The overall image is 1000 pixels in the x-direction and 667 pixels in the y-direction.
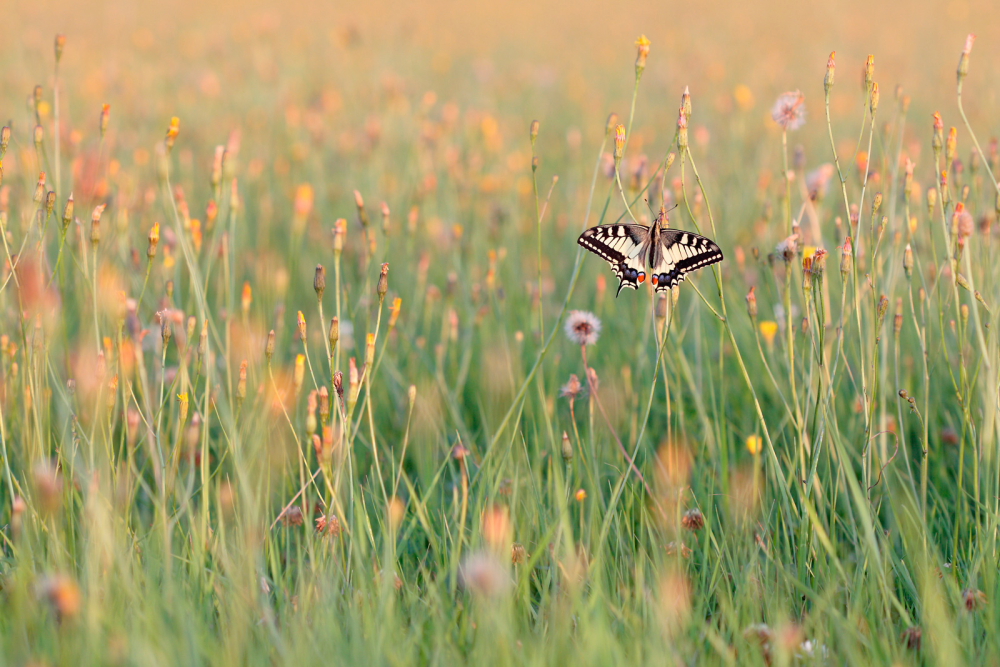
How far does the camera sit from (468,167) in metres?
4.09

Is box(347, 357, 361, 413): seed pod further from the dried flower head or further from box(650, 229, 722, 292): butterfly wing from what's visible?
box(650, 229, 722, 292): butterfly wing

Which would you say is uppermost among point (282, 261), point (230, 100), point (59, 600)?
point (230, 100)

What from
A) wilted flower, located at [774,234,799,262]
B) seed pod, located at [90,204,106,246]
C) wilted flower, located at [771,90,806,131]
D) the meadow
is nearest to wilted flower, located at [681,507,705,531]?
the meadow

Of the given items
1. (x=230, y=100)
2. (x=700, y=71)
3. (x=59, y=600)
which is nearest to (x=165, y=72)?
(x=230, y=100)

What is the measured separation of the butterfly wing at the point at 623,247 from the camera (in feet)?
7.01

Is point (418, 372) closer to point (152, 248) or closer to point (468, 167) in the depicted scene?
point (152, 248)

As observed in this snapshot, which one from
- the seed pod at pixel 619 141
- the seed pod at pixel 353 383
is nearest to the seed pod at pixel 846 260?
the seed pod at pixel 619 141

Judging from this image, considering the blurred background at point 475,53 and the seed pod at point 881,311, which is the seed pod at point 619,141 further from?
the blurred background at point 475,53

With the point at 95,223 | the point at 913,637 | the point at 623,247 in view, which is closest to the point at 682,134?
the point at 623,247

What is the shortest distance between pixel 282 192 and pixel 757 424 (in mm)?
3038

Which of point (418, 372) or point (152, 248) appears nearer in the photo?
point (152, 248)

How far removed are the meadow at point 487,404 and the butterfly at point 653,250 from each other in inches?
2.5

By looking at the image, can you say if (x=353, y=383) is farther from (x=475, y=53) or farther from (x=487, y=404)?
(x=475, y=53)

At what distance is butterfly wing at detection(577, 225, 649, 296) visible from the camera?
2.14 m
